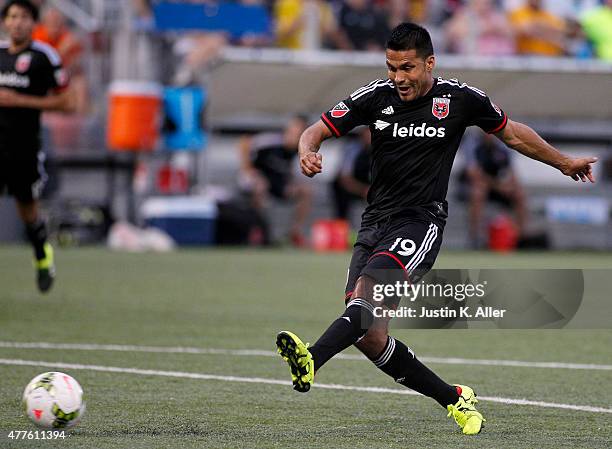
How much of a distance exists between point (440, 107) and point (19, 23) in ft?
17.6

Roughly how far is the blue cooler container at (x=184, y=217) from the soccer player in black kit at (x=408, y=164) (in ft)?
44.5

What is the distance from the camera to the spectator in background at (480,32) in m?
20.8

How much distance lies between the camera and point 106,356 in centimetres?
817

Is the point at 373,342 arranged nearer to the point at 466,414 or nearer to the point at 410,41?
the point at 466,414

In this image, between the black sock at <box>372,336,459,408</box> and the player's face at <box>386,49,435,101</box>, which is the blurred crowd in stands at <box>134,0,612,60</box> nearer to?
the player's face at <box>386,49,435,101</box>

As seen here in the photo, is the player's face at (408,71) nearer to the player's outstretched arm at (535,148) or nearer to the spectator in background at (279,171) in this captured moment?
the player's outstretched arm at (535,148)

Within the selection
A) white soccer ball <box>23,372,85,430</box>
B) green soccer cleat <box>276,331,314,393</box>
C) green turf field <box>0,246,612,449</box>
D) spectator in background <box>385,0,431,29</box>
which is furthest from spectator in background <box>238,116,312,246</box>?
green soccer cleat <box>276,331,314,393</box>

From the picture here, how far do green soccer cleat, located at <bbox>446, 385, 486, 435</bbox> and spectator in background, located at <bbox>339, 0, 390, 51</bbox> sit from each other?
1549 cm

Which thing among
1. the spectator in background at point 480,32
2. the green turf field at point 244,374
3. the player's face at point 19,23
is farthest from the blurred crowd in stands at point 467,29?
the player's face at point 19,23

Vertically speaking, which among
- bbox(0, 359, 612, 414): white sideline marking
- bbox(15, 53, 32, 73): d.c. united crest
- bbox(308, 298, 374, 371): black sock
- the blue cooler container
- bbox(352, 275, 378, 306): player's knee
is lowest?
the blue cooler container

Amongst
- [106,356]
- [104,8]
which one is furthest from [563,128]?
[106,356]

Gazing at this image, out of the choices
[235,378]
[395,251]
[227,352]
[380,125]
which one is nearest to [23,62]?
[227,352]

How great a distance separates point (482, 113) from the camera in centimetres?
612

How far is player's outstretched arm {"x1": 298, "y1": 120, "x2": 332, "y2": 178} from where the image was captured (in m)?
5.66
